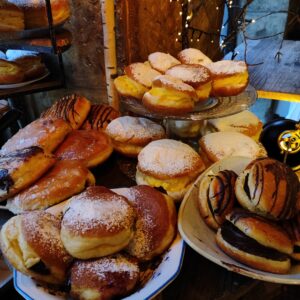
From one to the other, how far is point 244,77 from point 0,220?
1035mm

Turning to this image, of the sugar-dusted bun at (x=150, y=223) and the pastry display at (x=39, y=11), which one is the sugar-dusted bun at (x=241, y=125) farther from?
the pastry display at (x=39, y=11)

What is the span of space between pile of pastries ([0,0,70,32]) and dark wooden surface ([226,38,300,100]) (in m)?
1.33

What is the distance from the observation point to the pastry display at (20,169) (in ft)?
3.03

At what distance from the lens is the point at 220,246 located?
2.45 ft

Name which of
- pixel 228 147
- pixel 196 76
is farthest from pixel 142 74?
pixel 228 147

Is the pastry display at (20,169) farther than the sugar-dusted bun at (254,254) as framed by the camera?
Yes

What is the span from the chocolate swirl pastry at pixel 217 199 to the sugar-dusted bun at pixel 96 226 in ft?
0.67

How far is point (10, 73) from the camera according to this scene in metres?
1.38

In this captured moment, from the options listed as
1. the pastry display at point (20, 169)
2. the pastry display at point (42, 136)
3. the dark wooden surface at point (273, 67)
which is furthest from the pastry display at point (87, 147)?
the dark wooden surface at point (273, 67)

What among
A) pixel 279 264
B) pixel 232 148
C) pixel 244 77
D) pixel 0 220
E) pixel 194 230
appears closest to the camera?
pixel 279 264

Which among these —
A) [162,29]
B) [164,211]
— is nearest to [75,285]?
[164,211]

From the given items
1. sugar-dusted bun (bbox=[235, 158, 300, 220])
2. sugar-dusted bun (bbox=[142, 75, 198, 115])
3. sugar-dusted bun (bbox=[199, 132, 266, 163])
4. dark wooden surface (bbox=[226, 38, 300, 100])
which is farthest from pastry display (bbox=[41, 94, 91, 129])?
dark wooden surface (bbox=[226, 38, 300, 100])

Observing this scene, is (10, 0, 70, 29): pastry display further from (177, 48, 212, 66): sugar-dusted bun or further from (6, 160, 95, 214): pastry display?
(6, 160, 95, 214): pastry display

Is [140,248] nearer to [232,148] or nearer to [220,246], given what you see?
[220,246]
